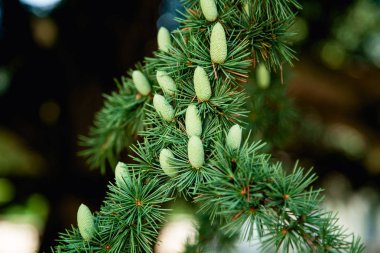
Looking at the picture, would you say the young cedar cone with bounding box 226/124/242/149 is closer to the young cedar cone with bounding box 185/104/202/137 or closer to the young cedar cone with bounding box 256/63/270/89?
the young cedar cone with bounding box 185/104/202/137

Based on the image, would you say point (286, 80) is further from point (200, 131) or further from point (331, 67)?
point (331, 67)

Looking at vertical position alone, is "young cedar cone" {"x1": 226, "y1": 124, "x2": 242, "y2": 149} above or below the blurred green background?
below

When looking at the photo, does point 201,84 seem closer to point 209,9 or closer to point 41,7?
point 209,9

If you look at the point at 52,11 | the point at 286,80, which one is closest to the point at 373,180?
the point at 286,80

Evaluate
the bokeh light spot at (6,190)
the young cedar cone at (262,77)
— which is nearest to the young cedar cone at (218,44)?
the young cedar cone at (262,77)

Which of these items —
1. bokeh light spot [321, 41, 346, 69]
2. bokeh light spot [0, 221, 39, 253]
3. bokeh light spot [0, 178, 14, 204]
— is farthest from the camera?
bokeh light spot [0, 221, 39, 253]

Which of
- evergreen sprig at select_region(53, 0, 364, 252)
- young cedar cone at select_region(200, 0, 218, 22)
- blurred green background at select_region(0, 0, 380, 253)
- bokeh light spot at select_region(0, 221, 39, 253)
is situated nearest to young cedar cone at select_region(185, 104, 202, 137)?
evergreen sprig at select_region(53, 0, 364, 252)

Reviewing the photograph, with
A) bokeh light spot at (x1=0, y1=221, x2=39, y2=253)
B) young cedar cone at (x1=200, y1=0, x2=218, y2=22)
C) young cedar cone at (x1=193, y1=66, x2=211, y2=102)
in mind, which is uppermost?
young cedar cone at (x1=200, y1=0, x2=218, y2=22)
